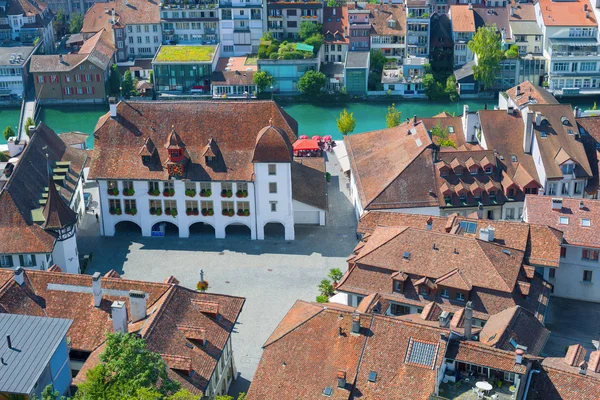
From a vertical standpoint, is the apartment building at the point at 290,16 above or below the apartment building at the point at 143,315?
above

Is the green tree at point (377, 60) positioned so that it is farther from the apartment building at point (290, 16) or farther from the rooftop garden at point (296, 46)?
the apartment building at point (290, 16)

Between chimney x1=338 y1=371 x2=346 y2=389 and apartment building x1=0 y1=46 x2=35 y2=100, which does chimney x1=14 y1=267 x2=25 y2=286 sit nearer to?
chimney x1=338 y1=371 x2=346 y2=389

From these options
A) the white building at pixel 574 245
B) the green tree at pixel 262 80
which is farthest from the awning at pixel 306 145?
the white building at pixel 574 245

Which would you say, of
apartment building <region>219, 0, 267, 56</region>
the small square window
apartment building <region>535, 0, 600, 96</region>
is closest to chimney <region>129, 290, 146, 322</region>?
the small square window

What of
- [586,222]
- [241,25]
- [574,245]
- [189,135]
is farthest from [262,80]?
[574,245]

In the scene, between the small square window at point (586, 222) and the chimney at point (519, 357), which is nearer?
the chimney at point (519, 357)

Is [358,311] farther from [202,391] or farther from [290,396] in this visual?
[202,391]
